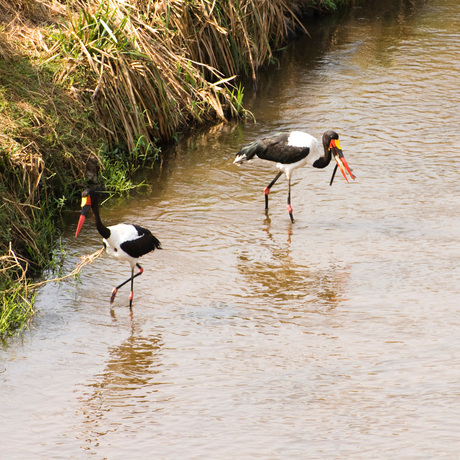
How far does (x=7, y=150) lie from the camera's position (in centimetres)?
701

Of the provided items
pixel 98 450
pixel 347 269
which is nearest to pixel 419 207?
pixel 347 269

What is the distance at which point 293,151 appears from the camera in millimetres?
7805

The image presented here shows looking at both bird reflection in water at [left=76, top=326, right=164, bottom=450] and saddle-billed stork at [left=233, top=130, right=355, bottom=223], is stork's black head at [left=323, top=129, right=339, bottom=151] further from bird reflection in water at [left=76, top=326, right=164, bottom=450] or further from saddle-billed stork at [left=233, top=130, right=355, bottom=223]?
bird reflection in water at [left=76, top=326, right=164, bottom=450]

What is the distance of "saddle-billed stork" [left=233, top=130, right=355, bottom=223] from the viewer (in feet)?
25.6

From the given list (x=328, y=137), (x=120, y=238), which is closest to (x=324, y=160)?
(x=328, y=137)

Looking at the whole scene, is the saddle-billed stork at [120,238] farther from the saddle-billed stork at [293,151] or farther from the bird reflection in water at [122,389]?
the saddle-billed stork at [293,151]

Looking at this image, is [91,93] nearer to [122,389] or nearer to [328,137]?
[328,137]

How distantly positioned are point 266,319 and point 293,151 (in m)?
2.40

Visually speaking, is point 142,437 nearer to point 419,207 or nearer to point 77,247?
point 77,247

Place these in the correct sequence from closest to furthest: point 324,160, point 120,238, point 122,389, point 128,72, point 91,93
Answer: point 122,389 < point 120,238 < point 324,160 < point 91,93 < point 128,72

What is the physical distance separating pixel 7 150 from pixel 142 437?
11.0 feet

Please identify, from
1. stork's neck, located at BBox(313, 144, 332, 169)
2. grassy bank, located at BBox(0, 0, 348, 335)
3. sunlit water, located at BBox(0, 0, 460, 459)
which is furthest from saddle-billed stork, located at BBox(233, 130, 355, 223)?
grassy bank, located at BBox(0, 0, 348, 335)

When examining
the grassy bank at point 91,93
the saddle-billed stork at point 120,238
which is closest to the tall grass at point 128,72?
Result: the grassy bank at point 91,93

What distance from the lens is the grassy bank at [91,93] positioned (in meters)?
7.02
